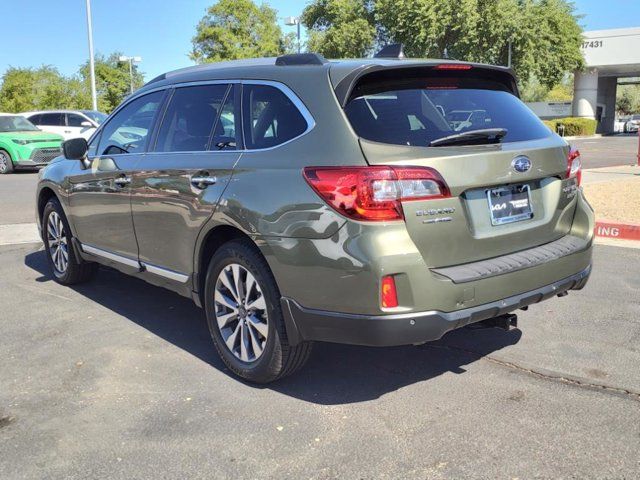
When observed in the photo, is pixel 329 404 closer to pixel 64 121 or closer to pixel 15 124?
pixel 15 124

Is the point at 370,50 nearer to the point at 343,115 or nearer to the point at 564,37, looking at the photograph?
the point at 564,37

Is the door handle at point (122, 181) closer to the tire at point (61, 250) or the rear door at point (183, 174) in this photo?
the rear door at point (183, 174)

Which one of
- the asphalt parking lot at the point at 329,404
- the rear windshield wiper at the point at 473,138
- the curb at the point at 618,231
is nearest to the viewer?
the asphalt parking lot at the point at 329,404

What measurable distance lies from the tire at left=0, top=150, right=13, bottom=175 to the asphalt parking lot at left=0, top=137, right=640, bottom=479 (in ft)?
45.9

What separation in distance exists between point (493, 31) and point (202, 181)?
37217 millimetres

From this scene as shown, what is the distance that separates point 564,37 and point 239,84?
136 ft

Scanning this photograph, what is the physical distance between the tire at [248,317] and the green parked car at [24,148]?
49.4 ft

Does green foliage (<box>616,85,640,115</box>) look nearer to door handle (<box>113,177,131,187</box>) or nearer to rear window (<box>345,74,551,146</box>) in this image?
rear window (<box>345,74,551,146</box>)

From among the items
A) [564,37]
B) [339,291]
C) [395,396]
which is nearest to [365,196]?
[339,291]

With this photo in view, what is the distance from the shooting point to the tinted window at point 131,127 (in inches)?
182

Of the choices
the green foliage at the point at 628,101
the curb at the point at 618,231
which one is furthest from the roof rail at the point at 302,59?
the green foliage at the point at 628,101

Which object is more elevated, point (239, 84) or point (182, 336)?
point (239, 84)

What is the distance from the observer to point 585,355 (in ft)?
13.4

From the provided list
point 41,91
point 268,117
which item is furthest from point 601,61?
point 268,117
